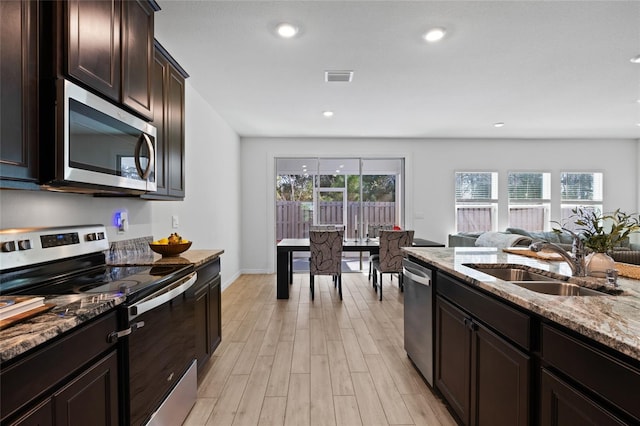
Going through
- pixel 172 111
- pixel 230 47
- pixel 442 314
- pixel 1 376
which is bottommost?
pixel 442 314

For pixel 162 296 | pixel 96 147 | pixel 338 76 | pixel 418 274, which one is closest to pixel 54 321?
pixel 162 296

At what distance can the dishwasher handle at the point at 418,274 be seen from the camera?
2.19 m

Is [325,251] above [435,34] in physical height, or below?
below

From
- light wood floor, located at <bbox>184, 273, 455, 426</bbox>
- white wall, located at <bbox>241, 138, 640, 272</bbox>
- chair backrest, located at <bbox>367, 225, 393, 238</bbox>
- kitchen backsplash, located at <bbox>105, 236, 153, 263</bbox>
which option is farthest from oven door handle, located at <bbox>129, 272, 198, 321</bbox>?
white wall, located at <bbox>241, 138, 640, 272</bbox>

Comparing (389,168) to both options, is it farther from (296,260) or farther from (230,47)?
(230,47)

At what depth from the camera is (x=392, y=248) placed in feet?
15.1

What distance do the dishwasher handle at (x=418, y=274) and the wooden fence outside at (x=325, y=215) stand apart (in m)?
3.85

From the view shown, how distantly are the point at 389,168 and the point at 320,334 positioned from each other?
417 cm

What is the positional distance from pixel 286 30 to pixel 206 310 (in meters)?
2.19

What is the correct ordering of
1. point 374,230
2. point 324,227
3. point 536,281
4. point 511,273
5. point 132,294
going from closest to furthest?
point 132,294
point 536,281
point 511,273
point 374,230
point 324,227

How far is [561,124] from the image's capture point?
5367mm

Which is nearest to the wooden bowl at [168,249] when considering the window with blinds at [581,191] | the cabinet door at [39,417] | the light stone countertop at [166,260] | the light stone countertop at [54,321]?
the light stone countertop at [166,260]

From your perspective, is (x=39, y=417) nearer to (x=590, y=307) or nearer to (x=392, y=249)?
(x=590, y=307)

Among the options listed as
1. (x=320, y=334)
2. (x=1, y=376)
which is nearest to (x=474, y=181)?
(x=320, y=334)
